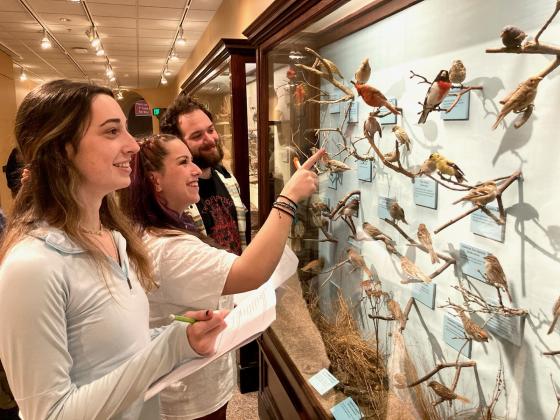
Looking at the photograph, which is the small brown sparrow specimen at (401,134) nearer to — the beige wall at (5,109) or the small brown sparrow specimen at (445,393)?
the small brown sparrow specimen at (445,393)

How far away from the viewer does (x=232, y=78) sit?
2514 millimetres

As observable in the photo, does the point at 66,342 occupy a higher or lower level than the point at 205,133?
lower

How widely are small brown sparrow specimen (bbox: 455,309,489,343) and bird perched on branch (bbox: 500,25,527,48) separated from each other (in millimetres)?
614

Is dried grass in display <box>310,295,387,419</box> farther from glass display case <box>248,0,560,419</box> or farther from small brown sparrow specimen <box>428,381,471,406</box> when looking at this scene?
small brown sparrow specimen <box>428,381,471,406</box>

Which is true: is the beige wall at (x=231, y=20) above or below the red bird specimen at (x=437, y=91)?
above

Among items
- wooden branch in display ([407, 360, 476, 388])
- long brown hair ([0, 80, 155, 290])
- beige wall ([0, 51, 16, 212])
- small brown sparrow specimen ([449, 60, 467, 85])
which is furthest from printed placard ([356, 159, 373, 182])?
beige wall ([0, 51, 16, 212])

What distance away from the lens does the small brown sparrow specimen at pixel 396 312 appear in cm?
129

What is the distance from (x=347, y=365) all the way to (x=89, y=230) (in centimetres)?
110

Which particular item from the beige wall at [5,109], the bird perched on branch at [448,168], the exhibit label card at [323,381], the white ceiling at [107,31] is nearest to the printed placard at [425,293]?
the bird perched on branch at [448,168]

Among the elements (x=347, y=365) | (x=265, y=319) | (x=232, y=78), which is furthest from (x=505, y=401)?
(x=232, y=78)

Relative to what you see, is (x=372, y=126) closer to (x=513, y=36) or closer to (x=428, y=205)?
(x=428, y=205)

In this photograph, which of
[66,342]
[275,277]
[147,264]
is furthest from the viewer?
[275,277]

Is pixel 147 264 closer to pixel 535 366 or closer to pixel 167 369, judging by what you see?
pixel 167 369

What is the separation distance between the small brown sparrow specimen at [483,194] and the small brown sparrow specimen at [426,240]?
8.6 inches
